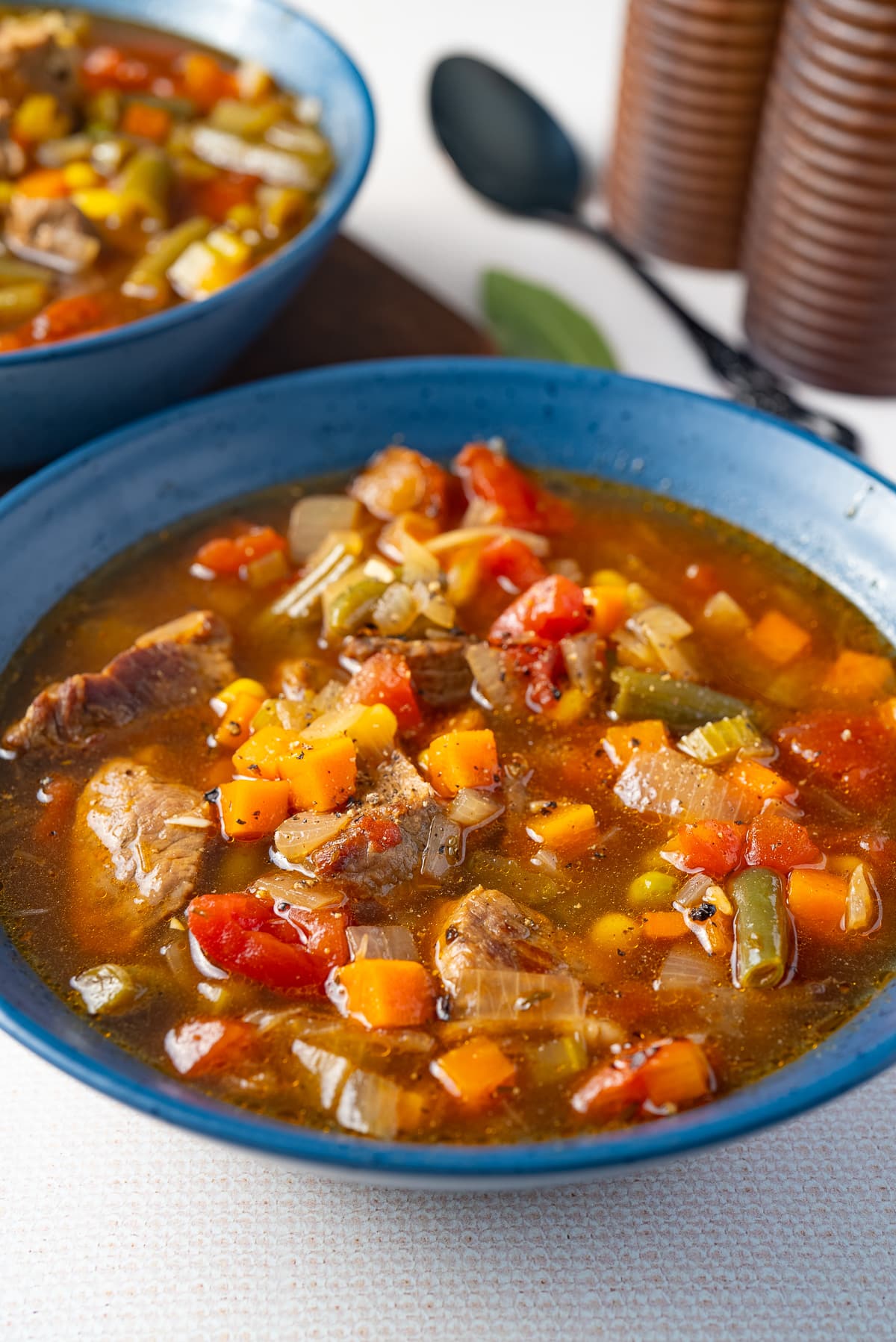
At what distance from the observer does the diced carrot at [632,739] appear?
307cm

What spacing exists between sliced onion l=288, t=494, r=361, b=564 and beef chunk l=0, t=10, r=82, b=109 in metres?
2.22

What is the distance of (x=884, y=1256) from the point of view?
2.59 meters

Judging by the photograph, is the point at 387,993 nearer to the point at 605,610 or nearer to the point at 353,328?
the point at 605,610

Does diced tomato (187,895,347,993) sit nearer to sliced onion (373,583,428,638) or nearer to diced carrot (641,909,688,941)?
diced carrot (641,909,688,941)

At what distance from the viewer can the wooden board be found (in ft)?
15.0

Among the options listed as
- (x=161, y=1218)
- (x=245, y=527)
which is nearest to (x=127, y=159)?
(x=245, y=527)

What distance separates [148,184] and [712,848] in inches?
120

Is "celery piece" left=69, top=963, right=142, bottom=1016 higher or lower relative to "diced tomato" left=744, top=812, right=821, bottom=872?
lower

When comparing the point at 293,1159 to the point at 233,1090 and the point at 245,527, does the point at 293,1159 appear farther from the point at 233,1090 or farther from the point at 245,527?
the point at 245,527

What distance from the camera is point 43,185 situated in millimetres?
4664

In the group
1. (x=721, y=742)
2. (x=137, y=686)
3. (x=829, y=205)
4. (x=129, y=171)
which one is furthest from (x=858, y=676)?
(x=129, y=171)

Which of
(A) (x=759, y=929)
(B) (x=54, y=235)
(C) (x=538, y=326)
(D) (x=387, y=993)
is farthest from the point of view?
(C) (x=538, y=326)

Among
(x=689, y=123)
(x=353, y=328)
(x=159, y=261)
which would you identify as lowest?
(x=353, y=328)

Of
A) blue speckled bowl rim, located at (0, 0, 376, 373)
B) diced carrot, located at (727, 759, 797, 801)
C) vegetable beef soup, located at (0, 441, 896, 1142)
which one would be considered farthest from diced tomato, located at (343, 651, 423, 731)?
blue speckled bowl rim, located at (0, 0, 376, 373)
